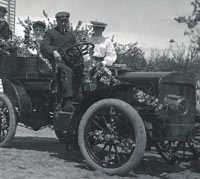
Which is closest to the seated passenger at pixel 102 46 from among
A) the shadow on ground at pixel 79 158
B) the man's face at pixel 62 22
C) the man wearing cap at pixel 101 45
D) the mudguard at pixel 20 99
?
the man wearing cap at pixel 101 45

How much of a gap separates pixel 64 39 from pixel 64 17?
331 mm

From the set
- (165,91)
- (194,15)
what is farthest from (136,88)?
(194,15)

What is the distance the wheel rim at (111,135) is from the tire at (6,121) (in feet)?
5.58

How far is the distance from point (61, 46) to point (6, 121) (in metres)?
1.49

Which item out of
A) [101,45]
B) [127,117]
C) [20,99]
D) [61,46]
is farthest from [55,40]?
[127,117]

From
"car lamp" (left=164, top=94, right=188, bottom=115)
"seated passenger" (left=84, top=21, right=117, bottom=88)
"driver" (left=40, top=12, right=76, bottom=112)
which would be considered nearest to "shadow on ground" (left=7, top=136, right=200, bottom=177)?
"driver" (left=40, top=12, right=76, bottom=112)

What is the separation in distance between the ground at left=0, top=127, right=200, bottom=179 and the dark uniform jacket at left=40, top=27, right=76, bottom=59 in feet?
4.91

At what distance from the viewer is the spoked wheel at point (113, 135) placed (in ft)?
17.6

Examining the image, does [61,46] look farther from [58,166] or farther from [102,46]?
[58,166]

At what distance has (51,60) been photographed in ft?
22.7

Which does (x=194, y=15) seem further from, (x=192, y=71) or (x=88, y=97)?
(x=88, y=97)

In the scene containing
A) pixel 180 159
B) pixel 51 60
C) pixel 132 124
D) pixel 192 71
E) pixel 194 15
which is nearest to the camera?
pixel 132 124

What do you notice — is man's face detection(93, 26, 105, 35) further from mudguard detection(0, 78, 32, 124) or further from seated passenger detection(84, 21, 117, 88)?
mudguard detection(0, 78, 32, 124)

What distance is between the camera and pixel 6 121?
7352 millimetres
